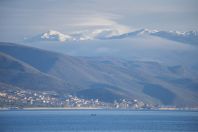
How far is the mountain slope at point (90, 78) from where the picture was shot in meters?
153

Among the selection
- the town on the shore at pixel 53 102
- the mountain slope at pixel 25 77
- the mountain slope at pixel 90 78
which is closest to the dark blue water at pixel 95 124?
the town on the shore at pixel 53 102

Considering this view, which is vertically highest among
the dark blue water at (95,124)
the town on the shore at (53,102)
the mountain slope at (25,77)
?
the mountain slope at (25,77)

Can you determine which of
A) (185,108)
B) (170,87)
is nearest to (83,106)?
(185,108)

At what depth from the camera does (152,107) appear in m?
145

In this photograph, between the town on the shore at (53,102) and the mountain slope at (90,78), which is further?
the mountain slope at (90,78)

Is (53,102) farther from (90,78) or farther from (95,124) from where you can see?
(95,124)

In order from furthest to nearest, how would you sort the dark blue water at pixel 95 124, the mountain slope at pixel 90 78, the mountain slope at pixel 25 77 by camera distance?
the mountain slope at pixel 25 77 < the mountain slope at pixel 90 78 < the dark blue water at pixel 95 124

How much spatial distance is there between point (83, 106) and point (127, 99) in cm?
1146

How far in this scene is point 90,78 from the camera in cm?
17675

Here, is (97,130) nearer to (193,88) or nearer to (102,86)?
(102,86)

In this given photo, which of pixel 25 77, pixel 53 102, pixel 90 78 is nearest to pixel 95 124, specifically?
pixel 53 102

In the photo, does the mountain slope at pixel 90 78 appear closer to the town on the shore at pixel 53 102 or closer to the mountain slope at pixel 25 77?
the mountain slope at pixel 25 77

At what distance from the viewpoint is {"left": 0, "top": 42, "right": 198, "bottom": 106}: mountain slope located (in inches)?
6009

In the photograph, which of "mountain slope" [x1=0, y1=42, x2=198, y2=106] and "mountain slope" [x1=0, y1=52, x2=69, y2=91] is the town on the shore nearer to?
"mountain slope" [x1=0, y1=42, x2=198, y2=106]
